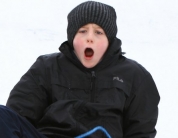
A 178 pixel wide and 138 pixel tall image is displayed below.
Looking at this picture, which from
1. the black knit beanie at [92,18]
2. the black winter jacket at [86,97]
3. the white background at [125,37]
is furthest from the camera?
the white background at [125,37]

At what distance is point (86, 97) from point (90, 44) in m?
0.24

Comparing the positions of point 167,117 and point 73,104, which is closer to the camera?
point 73,104

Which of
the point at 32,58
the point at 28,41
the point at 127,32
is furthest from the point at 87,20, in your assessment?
the point at 127,32

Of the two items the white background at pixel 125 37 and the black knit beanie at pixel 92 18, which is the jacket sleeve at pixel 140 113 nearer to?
the black knit beanie at pixel 92 18

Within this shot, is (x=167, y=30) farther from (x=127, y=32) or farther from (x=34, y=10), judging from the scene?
(x=34, y=10)

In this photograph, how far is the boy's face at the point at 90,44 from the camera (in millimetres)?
1982

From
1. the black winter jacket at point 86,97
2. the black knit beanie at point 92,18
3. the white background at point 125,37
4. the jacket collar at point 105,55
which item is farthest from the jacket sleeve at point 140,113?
the white background at point 125,37

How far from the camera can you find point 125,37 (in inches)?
222

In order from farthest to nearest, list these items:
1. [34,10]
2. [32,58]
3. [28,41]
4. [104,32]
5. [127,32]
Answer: [34,10] → [127,32] → [28,41] → [32,58] → [104,32]

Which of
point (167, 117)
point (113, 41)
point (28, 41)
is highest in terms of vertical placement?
point (113, 41)

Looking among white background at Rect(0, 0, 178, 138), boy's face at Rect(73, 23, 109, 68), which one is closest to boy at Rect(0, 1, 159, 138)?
boy's face at Rect(73, 23, 109, 68)

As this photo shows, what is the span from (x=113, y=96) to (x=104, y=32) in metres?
0.31

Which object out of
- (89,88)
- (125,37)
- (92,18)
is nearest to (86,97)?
(89,88)

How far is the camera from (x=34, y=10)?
621 cm
